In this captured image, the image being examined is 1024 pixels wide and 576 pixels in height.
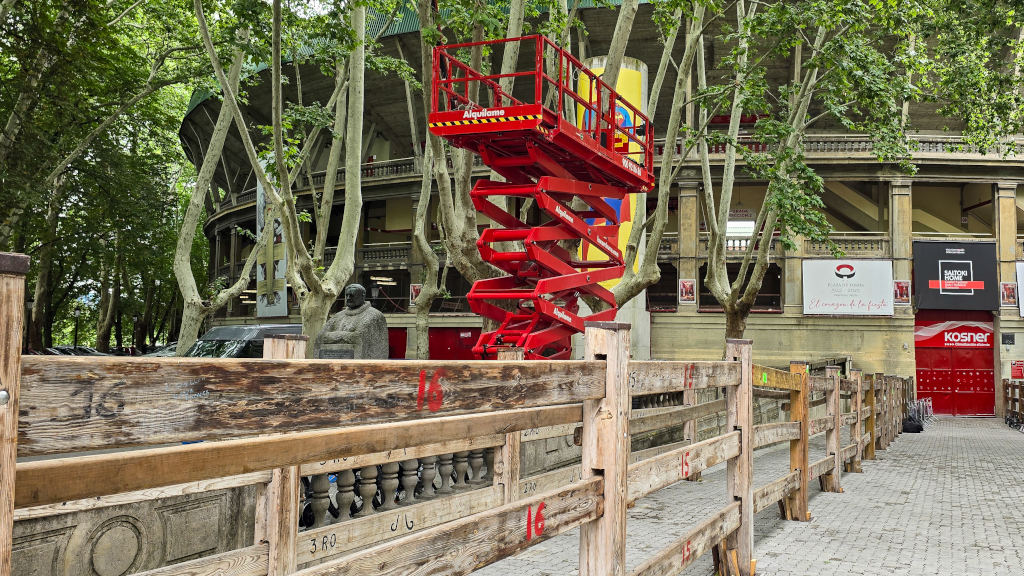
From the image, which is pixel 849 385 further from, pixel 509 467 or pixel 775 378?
pixel 509 467

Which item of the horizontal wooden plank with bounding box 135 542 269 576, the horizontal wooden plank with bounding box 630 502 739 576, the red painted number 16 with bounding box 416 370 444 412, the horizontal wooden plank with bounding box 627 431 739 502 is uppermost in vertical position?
the red painted number 16 with bounding box 416 370 444 412

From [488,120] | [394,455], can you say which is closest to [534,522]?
[394,455]

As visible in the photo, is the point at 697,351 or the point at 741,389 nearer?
the point at 741,389

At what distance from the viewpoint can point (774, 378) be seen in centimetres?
652

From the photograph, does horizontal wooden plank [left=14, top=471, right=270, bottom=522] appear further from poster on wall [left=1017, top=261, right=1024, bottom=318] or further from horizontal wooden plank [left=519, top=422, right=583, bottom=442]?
poster on wall [left=1017, top=261, right=1024, bottom=318]

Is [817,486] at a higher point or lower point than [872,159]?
lower

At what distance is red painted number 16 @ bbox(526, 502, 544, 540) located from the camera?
9.00 feet

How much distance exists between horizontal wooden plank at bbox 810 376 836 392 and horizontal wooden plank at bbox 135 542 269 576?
6098mm

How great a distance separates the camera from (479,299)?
428 inches

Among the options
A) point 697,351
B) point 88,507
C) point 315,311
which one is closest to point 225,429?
point 88,507

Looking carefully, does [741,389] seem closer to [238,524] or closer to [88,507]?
[238,524]

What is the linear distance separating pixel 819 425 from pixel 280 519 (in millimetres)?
6276

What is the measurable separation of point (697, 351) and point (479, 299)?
65.9 ft

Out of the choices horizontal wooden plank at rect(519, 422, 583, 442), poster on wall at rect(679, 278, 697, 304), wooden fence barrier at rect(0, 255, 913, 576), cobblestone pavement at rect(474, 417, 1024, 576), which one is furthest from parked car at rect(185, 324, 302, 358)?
poster on wall at rect(679, 278, 697, 304)
